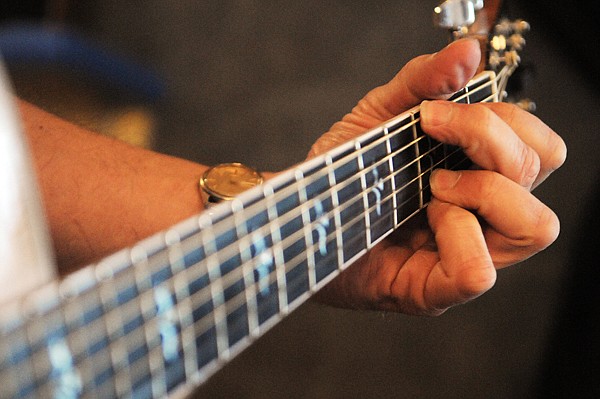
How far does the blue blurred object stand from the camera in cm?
130

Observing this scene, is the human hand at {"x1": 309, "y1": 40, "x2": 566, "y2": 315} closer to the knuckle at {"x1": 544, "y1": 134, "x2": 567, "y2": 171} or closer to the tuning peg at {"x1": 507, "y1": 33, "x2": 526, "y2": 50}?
the knuckle at {"x1": 544, "y1": 134, "x2": 567, "y2": 171}

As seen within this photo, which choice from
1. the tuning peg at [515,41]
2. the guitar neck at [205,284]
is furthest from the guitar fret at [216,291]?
the tuning peg at [515,41]

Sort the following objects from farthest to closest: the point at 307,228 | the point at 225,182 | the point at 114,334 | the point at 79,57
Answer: the point at 79,57
the point at 225,182
the point at 307,228
the point at 114,334

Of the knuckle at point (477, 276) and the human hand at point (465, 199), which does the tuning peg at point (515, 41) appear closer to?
the human hand at point (465, 199)

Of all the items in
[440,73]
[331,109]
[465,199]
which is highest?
[440,73]

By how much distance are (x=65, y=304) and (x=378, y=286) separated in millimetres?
414

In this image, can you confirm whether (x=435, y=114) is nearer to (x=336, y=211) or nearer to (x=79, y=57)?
(x=336, y=211)

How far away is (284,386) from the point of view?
1260 mm

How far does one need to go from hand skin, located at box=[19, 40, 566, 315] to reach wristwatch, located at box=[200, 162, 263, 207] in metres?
0.03

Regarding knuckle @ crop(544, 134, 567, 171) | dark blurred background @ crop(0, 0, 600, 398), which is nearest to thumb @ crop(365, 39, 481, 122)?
knuckle @ crop(544, 134, 567, 171)

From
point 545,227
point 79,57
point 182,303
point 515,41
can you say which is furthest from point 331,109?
point 182,303

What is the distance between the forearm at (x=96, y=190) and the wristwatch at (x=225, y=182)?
3cm

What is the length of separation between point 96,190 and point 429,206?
13.9 inches

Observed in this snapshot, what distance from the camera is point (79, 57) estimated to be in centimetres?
135
